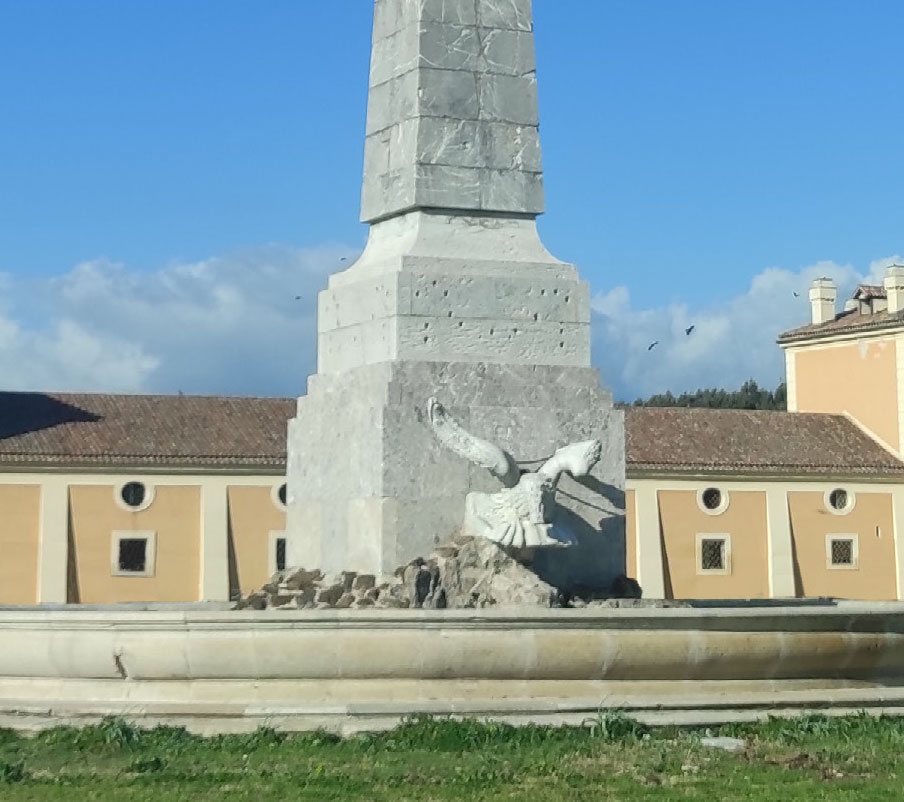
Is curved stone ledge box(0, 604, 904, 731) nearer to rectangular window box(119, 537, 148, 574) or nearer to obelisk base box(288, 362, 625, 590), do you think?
obelisk base box(288, 362, 625, 590)

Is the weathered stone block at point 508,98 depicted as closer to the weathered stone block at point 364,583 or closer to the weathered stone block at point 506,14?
the weathered stone block at point 506,14

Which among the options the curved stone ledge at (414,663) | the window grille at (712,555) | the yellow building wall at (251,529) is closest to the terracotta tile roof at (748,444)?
the window grille at (712,555)

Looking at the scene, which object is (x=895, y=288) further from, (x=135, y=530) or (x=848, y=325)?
(x=135, y=530)

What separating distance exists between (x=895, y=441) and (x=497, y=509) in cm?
3118

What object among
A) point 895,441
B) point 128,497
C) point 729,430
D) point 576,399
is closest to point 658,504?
point 729,430

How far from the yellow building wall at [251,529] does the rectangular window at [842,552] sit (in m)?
12.4

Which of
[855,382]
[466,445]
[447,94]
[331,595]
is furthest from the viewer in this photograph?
[855,382]

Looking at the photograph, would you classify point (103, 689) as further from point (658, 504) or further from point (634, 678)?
point (658, 504)

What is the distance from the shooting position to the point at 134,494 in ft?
122

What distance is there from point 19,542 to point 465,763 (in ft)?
91.4

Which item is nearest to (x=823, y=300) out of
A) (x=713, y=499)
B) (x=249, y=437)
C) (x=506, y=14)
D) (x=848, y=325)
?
(x=848, y=325)

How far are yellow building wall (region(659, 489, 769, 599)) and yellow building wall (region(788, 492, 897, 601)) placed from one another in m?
0.87

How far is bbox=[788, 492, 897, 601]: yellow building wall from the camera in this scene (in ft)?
134

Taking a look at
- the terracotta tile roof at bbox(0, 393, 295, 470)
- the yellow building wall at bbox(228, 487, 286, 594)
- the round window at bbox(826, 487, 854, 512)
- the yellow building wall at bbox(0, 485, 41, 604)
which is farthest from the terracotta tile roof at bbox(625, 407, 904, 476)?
the yellow building wall at bbox(0, 485, 41, 604)
